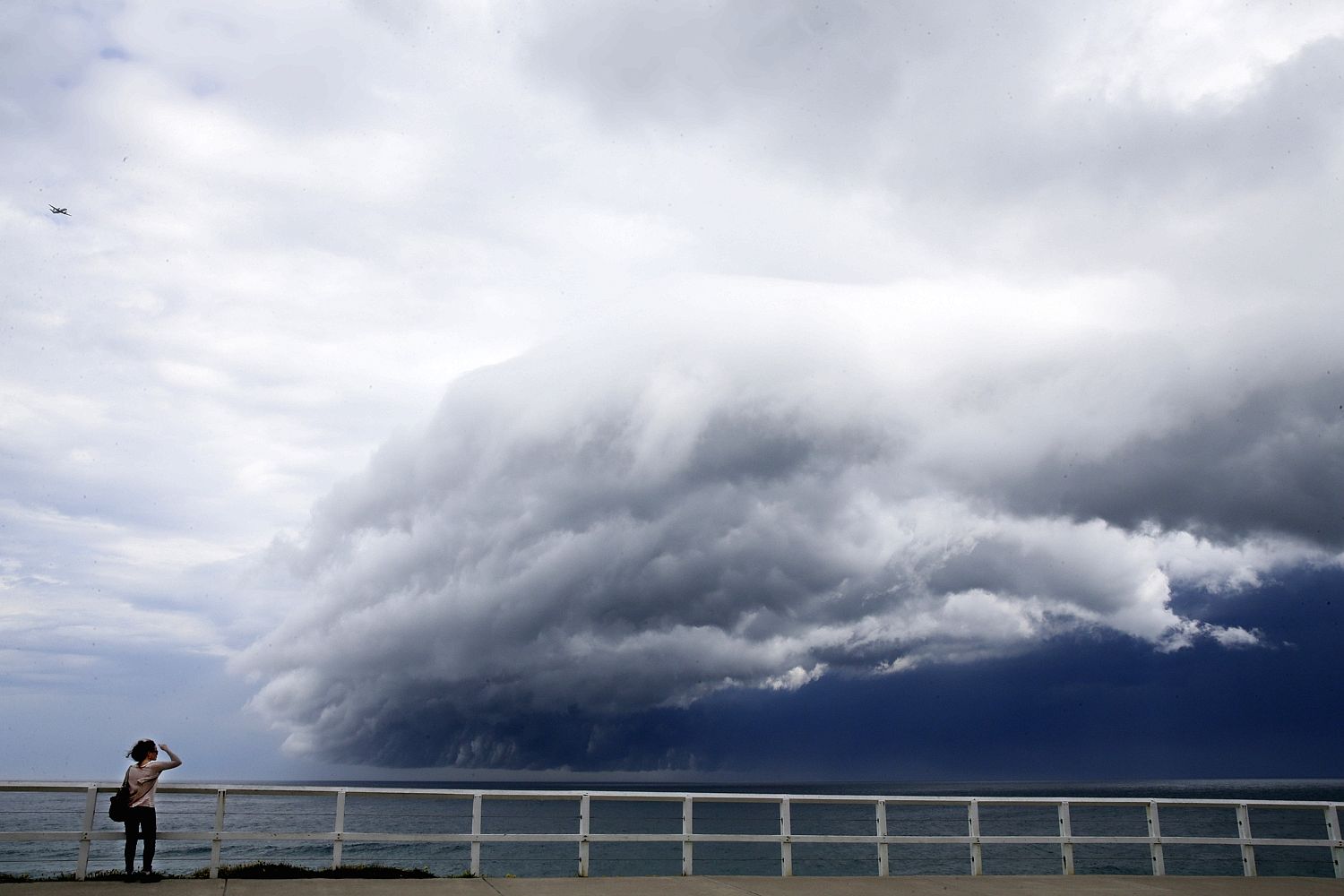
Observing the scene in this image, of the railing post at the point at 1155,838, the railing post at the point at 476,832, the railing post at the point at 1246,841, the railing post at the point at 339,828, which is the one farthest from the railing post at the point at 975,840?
the railing post at the point at 339,828

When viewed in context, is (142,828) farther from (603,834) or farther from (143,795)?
(603,834)

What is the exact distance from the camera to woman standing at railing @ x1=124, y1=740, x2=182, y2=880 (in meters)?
12.3

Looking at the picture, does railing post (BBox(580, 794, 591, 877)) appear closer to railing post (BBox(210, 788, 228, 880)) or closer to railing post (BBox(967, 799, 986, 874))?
railing post (BBox(210, 788, 228, 880))

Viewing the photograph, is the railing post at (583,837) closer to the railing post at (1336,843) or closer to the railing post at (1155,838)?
the railing post at (1155,838)

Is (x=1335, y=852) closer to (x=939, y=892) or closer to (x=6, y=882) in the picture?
(x=939, y=892)

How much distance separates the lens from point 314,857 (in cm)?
6756

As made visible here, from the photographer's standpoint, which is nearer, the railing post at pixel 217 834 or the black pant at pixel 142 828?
the black pant at pixel 142 828

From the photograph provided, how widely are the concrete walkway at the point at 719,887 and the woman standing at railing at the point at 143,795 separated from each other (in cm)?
48

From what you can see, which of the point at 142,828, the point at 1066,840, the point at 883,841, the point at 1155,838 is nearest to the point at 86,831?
the point at 142,828

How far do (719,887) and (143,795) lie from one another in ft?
24.3

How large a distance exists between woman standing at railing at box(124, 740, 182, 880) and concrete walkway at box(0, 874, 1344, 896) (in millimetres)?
481

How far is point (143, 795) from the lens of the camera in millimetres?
12430

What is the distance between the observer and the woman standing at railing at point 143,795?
40.2 ft

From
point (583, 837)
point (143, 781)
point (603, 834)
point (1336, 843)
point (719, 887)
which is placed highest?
point (143, 781)
